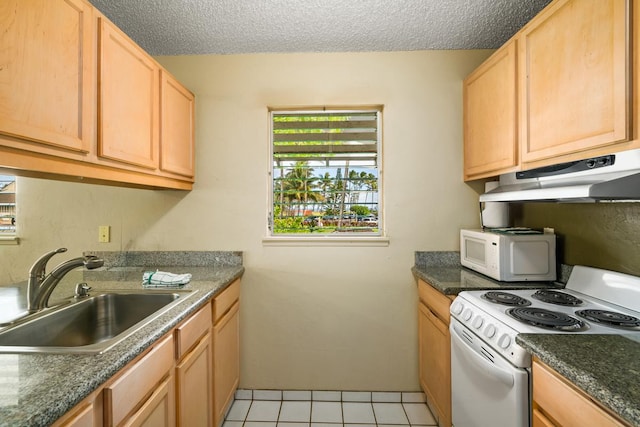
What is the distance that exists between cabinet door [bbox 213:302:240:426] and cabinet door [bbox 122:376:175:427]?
50 cm

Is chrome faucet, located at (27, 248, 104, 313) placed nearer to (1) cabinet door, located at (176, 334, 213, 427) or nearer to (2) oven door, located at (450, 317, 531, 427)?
(1) cabinet door, located at (176, 334, 213, 427)

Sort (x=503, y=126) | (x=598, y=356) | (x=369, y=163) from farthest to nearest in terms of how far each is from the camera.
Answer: (x=369, y=163) < (x=503, y=126) < (x=598, y=356)

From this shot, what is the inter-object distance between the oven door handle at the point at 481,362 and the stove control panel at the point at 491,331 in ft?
0.20

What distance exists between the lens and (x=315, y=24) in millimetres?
1876

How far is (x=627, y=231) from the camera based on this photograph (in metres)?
1.41

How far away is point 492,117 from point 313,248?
1386 millimetres

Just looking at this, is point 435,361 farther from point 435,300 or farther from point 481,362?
point 481,362

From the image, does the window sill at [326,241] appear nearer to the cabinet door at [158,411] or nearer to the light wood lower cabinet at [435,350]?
the light wood lower cabinet at [435,350]

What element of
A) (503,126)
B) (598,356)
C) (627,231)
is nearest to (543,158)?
(503,126)

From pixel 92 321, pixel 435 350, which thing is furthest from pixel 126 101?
pixel 435 350

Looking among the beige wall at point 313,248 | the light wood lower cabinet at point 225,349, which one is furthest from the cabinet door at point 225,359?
the beige wall at point 313,248

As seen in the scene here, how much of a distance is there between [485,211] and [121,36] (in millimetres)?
2266

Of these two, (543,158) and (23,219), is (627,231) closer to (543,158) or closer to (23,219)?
(543,158)

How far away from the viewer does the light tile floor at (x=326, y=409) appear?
193 cm
